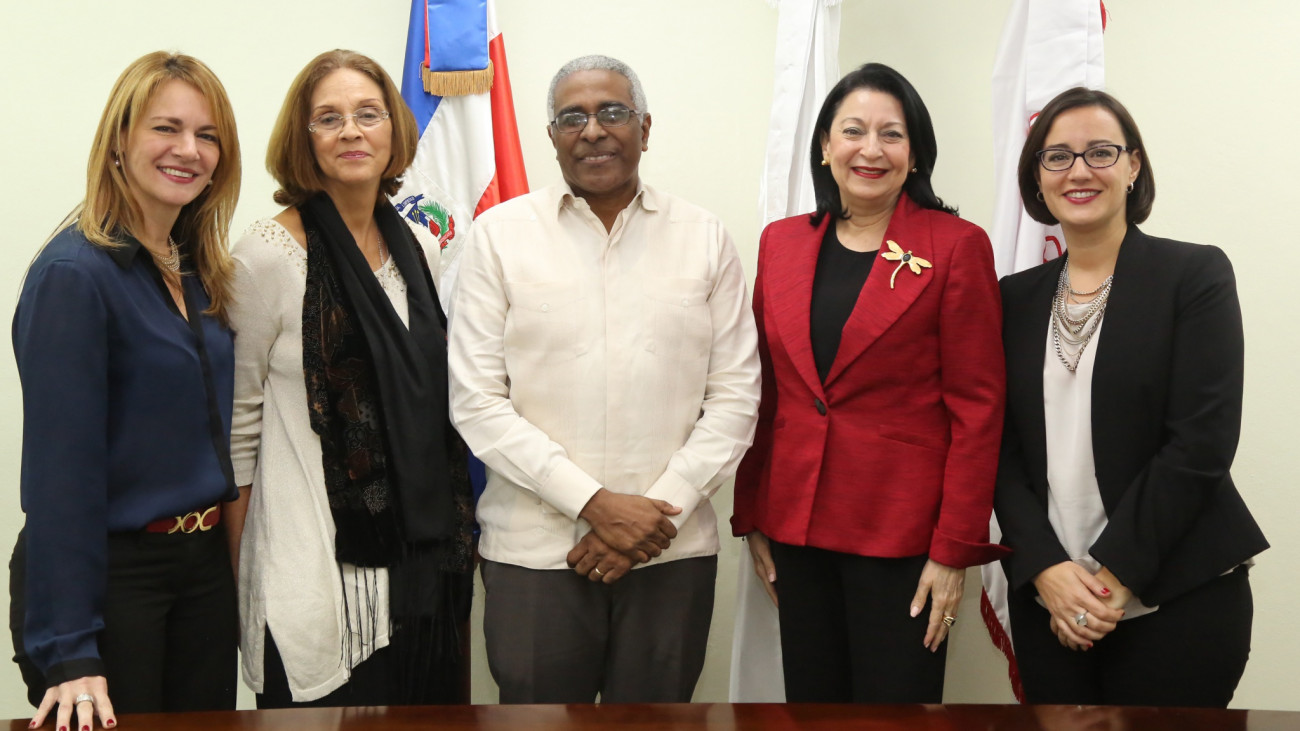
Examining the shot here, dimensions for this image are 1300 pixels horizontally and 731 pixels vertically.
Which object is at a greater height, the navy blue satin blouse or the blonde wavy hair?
the blonde wavy hair

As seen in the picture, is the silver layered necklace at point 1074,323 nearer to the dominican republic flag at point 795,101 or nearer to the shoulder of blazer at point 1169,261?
the shoulder of blazer at point 1169,261

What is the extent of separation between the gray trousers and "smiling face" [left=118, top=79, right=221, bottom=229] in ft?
3.06

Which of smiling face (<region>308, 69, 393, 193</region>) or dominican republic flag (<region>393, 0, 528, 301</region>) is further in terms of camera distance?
dominican republic flag (<region>393, 0, 528, 301</region>)

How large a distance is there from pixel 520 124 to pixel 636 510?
177 cm

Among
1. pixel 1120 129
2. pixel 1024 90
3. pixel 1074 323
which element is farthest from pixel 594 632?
Result: pixel 1024 90

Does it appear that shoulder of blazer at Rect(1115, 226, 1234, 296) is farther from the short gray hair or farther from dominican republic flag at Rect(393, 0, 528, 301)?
dominican republic flag at Rect(393, 0, 528, 301)

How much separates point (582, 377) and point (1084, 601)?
3.32 ft

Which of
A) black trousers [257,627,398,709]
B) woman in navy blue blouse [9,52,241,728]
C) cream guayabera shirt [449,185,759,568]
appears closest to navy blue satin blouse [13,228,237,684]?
woman in navy blue blouse [9,52,241,728]

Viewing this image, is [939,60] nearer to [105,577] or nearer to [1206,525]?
[1206,525]

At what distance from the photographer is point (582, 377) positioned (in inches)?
76.2

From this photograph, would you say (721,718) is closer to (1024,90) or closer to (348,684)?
(348,684)

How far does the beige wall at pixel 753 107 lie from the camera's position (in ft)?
7.97

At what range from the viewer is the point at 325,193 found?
1.94 m

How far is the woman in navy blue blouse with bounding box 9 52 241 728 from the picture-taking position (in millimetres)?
1488
